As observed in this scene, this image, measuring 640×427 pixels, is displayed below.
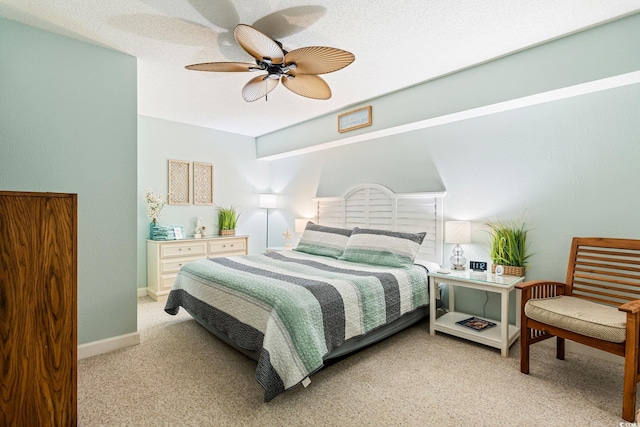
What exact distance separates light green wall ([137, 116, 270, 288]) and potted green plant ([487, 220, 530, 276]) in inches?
157

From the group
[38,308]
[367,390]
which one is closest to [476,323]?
[367,390]

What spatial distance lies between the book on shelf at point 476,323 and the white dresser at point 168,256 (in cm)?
347

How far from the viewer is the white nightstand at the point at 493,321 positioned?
2.52m

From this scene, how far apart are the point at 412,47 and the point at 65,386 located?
317 centimetres

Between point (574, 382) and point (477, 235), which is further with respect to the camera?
point (477, 235)

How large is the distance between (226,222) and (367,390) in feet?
12.2

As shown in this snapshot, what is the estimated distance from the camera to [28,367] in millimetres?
1407

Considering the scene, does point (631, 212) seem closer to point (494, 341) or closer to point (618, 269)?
point (618, 269)

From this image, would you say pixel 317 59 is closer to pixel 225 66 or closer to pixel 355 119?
pixel 225 66

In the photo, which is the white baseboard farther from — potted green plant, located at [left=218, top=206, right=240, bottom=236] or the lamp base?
the lamp base

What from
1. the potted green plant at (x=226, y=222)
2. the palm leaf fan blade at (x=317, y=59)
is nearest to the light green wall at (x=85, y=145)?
the palm leaf fan blade at (x=317, y=59)

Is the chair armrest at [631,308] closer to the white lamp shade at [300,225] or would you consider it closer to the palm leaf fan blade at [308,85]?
the palm leaf fan blade at [308,85]

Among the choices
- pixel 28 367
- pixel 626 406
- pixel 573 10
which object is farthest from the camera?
pixel 573 10

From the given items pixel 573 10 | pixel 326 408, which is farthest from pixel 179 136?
pixel 573 10
